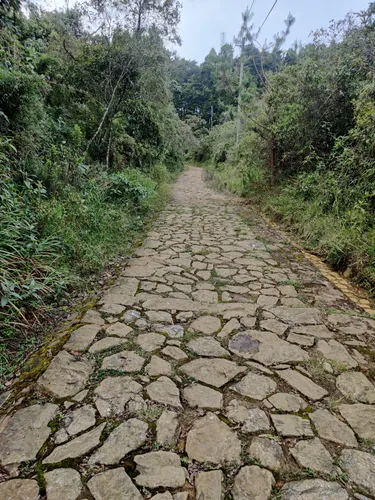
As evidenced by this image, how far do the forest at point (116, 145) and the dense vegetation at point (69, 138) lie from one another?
2 centimetres

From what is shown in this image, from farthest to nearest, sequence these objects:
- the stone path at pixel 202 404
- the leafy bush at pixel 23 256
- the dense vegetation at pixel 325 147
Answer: the dense vegetation at pixel 325 147 → the leafy bush at pixel 23 256 → the stone path at pixel 202 404

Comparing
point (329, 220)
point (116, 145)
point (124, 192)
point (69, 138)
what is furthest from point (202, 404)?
point (116, 145)

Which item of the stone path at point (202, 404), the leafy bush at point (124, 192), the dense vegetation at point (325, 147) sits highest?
the dense vegetation at point (325, 147)

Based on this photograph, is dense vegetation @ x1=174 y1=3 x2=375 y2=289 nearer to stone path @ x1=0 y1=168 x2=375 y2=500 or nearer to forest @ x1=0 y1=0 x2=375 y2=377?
forest @ x1=0 y1=0 x2=375 y2=377

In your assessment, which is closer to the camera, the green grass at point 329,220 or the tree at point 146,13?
the green grass at point 329,220

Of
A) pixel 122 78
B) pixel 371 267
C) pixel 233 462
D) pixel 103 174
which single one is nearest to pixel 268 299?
pixel 371 267

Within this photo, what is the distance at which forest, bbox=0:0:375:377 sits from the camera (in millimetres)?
3025

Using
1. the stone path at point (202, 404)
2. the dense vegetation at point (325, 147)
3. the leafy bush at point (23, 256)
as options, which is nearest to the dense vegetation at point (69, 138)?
the leafy bush at point (23, 256)

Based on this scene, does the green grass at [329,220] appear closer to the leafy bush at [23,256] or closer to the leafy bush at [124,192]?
the leafy bush at [124,192]

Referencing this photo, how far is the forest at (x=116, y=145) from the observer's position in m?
3.03

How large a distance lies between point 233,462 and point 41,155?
4490 mm

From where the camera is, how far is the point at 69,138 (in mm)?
5734

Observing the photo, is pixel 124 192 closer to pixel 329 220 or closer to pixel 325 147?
pixel 329 220

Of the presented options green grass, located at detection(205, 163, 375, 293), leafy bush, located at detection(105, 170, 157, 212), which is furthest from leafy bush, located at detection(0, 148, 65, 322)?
green grass, located at detection(205, 163, 375, 293)
